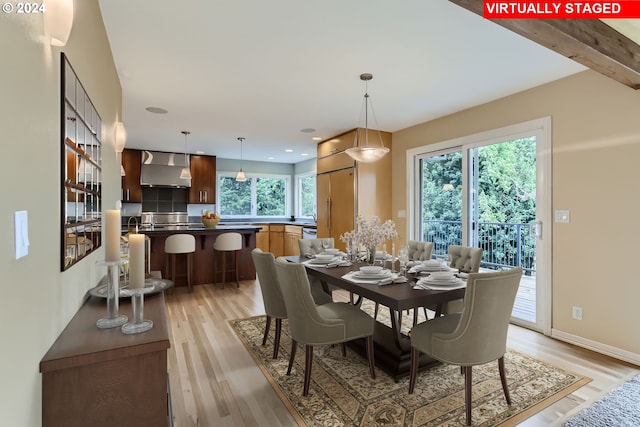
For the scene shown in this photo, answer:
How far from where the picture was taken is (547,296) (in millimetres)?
3301

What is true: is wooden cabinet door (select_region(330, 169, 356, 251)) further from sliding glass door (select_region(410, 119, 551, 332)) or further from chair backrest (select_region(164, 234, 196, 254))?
chair backrest (select_region(164, 234, 196, 254))

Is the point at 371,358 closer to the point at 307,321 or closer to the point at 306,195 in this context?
the point at 307,321

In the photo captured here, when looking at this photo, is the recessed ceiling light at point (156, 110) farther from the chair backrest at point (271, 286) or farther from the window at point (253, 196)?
the window at point (253, 196)

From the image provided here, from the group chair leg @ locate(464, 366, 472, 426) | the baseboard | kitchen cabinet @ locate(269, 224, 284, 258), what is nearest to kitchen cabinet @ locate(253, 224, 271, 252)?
kitchen cabinet @ locate(269, 224, 284, 258)

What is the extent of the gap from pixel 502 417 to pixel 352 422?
90 cm

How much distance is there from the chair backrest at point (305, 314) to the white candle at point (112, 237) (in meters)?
1.02

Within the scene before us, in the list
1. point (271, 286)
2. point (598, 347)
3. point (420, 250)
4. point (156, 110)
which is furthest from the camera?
point (156, 110)

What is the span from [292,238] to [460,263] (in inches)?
191

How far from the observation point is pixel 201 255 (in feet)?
17.5

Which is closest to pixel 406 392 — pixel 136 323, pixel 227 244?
pixel 136 323

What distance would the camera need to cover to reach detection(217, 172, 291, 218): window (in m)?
8.11

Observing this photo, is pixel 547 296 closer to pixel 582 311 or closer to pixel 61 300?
pixel 582 311

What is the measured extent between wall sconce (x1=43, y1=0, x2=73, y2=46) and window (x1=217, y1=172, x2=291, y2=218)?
7.13 m

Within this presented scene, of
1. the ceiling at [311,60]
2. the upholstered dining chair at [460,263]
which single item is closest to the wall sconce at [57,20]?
the ceiling at [311,60]
